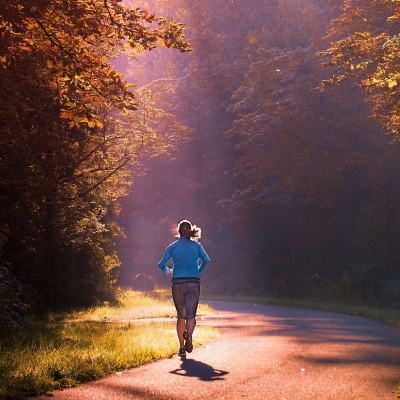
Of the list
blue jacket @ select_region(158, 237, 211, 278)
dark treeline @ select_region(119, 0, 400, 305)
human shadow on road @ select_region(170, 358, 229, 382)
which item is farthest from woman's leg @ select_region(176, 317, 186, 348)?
dark treeline @ select_region(119, 0, 400, 305)

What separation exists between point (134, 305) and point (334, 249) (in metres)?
12.4

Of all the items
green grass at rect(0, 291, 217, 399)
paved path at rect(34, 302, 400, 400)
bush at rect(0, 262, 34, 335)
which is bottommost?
paved path at rect(34, 302, 400, 400)

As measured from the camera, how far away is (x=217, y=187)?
44500mm

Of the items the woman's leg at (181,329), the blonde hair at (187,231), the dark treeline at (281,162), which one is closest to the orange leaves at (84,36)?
the blonde hair at (187,231)

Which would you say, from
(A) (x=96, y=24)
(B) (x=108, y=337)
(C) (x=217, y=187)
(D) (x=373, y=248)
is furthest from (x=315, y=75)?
(A) (x=96, y=24)

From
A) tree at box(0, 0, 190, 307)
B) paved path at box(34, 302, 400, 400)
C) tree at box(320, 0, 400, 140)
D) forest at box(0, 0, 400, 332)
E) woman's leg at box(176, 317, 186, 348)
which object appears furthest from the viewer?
tree at box(320, 0, 400, 140)

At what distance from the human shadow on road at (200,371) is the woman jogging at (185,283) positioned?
110 centimetres

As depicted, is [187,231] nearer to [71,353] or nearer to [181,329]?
[181,329]

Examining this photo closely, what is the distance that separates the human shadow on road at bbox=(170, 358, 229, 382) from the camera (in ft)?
28.5

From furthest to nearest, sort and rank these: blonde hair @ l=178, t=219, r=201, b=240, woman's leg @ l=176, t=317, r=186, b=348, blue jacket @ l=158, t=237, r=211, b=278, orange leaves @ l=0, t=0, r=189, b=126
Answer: blonde hair @ l=178, t=219, r=201, b=240 < blue jacket @ l=158, t=237, r=211, b=278 < woman's leg @ l=176, t=317, r=186, b=348 < orange leaves @ l=0, t=0, r=189, b=126

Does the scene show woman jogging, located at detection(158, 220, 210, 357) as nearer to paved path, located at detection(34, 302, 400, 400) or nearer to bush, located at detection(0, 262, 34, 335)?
paved path, located at detection(34, 302, 400, 400)

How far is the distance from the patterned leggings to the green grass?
666 mm

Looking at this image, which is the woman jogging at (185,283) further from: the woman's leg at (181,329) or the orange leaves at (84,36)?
the orange leaves at (84,36)

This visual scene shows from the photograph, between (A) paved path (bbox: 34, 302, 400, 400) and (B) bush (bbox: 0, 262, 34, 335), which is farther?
(B) bush (bbox: 0, 262, 34, 335)
